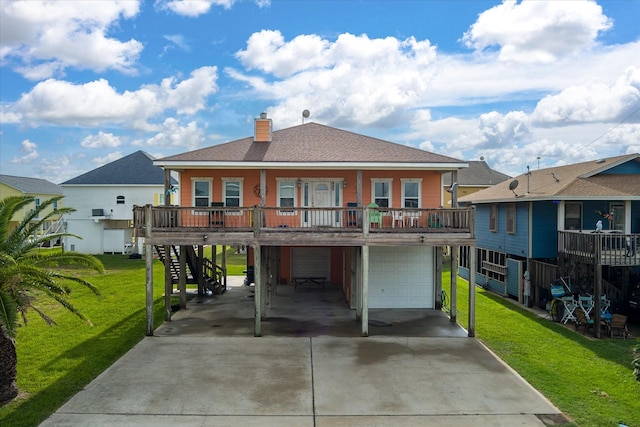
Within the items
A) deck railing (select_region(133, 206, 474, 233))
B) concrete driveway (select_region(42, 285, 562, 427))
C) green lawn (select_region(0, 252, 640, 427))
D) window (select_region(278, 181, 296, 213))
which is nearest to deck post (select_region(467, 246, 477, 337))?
concrete driveway (select_region(42, 285, 562, 427))

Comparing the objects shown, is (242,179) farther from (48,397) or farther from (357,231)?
(48,397)

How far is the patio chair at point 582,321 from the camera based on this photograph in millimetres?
15430

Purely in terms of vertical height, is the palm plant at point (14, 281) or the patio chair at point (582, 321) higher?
the palm plant at point (14, 281)

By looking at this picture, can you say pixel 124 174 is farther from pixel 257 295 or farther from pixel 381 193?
pixel 257 295

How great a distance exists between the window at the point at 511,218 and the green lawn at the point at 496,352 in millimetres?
3287

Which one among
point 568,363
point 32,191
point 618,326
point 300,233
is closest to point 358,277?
point 300,233

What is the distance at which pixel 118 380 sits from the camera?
1078 cm

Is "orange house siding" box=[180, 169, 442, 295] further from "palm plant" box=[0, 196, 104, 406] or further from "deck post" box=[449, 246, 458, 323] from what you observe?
"palm plant" box=[0, 196, 104, 406]

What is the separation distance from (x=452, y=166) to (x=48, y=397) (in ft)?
43.8

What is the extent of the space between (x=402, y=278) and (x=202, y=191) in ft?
28.0

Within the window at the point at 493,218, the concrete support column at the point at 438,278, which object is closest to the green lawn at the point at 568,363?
the concrete support column at the point at 438,278

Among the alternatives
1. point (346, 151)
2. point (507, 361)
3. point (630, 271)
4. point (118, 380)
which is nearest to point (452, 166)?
point (346, 151)

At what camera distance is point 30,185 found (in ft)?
163

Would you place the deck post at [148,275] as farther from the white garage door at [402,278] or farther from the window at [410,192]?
the window at [410,192]
